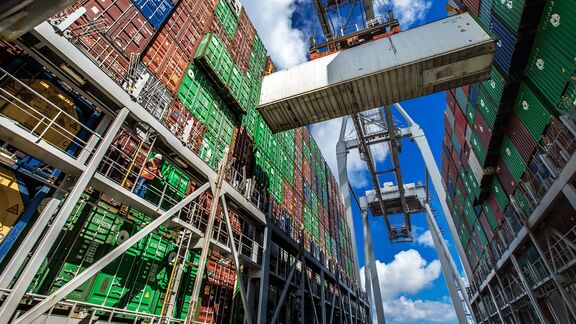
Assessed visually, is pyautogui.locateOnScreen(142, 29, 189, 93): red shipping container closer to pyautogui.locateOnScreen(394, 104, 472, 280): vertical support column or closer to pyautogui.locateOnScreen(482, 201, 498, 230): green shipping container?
pyautogui.locateOnScreen(482, 201, 498, 230): green shipping container

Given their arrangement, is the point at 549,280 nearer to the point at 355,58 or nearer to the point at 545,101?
the point at 545,101

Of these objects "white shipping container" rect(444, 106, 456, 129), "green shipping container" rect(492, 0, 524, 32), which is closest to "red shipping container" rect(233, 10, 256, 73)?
"green shipping container" rect(492, 0, 524, 32)

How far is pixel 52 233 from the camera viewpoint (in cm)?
484

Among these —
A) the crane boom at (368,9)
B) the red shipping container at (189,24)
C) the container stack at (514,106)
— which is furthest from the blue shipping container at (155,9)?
the container stack at (514,106)

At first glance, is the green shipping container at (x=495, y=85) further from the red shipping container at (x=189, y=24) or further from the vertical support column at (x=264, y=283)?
the red shipping container at (x=189, y=24)

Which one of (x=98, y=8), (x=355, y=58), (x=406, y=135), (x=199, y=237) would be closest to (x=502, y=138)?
(x=355, y=58)

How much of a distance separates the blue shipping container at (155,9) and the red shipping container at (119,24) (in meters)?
0.26

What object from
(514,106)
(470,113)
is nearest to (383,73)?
(514,106)

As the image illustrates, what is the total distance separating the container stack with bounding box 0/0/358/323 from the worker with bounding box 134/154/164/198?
0.72ft

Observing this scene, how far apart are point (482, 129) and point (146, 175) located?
57.3 ft

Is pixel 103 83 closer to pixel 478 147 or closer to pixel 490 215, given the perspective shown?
pixel 478 147

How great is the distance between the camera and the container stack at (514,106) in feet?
29.8

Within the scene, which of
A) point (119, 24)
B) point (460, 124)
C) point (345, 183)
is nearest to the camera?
point (119, 24)

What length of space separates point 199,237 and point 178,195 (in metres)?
1.94
